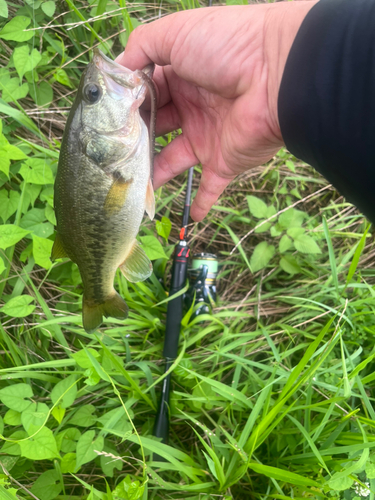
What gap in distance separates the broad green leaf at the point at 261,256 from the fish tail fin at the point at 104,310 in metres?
1.17

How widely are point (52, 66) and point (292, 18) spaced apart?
77.9 inches

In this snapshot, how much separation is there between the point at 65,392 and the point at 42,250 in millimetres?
902

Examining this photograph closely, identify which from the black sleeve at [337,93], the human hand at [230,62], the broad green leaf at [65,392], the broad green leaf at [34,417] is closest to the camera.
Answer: the black sleeve at [337,93]

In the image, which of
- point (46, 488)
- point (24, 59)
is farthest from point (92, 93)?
point (46, 488)

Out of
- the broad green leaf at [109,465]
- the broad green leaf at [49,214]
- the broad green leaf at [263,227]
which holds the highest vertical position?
the broad green leaf at [49,214]

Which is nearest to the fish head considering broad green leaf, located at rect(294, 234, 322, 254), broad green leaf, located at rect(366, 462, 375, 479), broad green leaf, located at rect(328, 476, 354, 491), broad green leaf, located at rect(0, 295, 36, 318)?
broad green leaf, located at rect(0, 295, 36, 318)

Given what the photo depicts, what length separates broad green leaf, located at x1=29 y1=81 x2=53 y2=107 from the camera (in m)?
2.51

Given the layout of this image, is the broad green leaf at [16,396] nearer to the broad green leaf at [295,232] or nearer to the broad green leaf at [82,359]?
the broad green leaf at [82,359]

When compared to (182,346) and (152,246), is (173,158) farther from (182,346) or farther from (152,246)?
(182,346)

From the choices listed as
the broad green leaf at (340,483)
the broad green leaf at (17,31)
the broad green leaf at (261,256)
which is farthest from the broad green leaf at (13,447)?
the broad green leaf at (17,31)

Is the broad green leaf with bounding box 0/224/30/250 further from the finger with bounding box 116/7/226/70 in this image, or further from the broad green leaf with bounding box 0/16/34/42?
the broad green leaf with bounding box 0/16/34/42

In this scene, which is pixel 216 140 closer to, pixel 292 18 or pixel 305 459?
pixel 292 18

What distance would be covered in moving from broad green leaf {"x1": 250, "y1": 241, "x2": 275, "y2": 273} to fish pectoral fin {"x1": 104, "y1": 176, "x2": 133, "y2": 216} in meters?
1.35

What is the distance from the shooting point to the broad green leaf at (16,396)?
1846 mm
